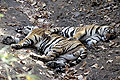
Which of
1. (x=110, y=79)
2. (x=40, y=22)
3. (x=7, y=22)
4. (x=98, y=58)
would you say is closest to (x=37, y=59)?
(x=98, y=58)

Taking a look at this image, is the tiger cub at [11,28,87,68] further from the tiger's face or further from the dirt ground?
the tiger's face

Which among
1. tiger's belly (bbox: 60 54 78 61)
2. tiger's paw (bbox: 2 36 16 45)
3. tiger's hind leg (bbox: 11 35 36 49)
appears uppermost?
tiger's paw (bbox: 2 36 16 45)

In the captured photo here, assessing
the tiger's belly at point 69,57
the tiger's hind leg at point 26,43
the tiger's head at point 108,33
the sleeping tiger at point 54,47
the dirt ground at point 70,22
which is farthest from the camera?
the tiger's head at point 108,33

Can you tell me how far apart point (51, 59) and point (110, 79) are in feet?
5.32

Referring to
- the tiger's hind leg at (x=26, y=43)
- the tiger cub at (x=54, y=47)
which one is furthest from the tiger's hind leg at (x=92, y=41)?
the tiger's hind leg at (x=26, y=43)

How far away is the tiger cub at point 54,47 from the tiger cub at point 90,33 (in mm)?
573

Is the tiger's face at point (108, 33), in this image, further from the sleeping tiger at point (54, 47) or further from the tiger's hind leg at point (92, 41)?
the sleeping tiger at point (54, 47)

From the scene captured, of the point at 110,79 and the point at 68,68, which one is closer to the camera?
the point at 110,79

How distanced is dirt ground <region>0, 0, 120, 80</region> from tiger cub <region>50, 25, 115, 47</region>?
23 centimetres

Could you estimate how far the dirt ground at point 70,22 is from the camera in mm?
5082

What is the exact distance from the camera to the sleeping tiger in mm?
5818

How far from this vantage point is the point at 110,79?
4.70 metres

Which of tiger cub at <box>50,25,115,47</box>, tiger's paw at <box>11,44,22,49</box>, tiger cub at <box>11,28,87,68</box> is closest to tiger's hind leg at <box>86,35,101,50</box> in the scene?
tiger cub at <box>50,25,115,47</box>

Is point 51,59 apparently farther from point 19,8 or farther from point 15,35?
point 19,8
